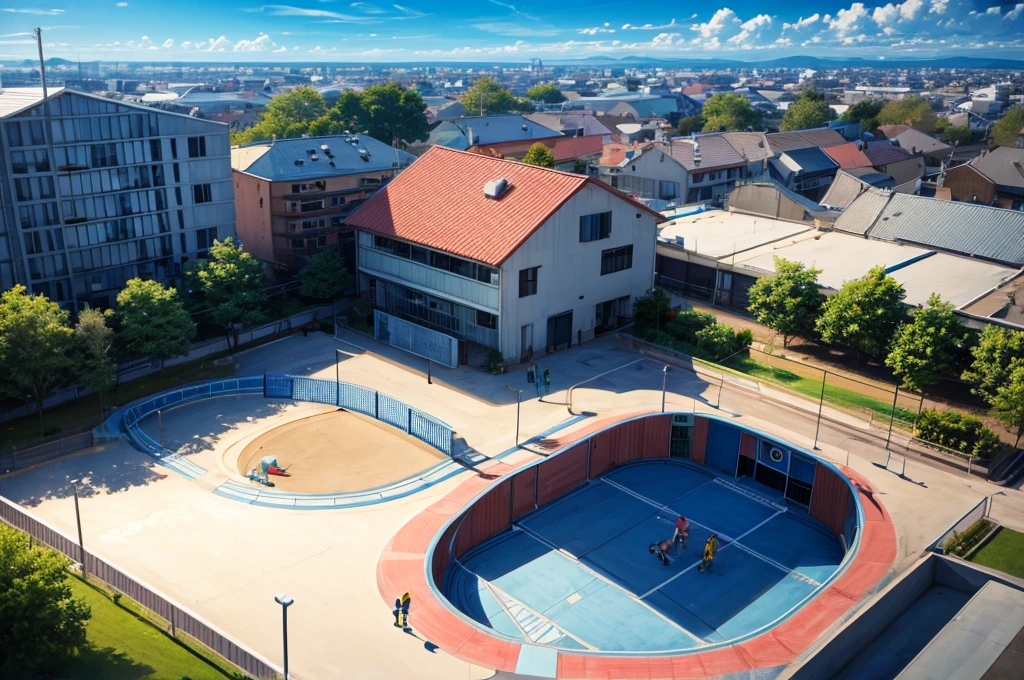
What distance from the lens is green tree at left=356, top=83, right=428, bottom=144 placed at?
11512 centimetres

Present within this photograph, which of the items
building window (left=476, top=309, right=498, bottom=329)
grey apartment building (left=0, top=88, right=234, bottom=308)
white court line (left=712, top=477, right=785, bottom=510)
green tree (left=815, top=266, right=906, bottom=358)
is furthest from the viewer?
building window (left=476, top=309, right=498, bottom=329)

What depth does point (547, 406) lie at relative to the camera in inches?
1927

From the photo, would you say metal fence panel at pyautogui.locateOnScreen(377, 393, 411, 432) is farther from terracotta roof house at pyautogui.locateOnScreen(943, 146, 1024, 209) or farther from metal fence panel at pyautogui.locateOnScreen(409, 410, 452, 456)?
terracotta roof house at pyautogui.locateOnScreen(943, 146, 1024, 209)

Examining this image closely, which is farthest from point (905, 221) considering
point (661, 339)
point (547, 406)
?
point (547, 406)

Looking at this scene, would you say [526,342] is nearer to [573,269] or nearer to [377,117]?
[573,269]

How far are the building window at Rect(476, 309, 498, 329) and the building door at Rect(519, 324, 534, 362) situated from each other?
1.83 metres

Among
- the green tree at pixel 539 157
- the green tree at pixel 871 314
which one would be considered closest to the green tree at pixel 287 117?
the green tree at pixel 539 157

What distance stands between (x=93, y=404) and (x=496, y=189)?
27.4 meters

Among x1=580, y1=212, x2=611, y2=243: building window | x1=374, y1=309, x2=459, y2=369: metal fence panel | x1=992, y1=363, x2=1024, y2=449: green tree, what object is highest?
x1=580, y1=212, x2=611, y2=243: building window

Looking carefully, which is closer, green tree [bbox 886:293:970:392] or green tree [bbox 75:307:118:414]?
green tree [bbox 75:307:118:414]

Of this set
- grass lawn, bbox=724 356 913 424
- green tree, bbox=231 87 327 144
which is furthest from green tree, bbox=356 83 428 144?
grass lawn, bbox=724 356 913 424

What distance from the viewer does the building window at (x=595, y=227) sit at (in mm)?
55656

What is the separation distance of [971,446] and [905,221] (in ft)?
112

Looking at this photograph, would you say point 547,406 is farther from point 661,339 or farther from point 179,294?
point 179,294
